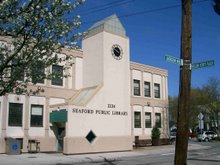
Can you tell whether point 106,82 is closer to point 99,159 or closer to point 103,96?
point 103,96

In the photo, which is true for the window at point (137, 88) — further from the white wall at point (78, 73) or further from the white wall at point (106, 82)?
the white wall at point (78, 73)


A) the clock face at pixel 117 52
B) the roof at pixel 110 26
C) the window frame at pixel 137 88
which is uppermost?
the roof at pixel 110 26

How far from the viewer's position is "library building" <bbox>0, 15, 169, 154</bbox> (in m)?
27.4

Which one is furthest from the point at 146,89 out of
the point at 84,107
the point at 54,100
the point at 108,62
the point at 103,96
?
the point at 84,107

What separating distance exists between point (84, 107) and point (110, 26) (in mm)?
8904

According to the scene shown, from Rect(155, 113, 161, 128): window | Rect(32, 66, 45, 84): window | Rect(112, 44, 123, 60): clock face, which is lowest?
Rect(155, 113, 161, 128): window

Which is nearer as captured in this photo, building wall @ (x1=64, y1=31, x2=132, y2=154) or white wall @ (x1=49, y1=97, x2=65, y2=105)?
building wall @ (x1=64, y1=31, x2=132, y2=154)

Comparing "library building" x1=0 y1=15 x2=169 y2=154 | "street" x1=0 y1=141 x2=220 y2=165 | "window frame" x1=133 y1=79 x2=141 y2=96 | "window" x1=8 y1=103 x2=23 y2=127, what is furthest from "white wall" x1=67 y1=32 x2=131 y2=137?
"window frame" x1=133 y1=79 x2=141 y2=96

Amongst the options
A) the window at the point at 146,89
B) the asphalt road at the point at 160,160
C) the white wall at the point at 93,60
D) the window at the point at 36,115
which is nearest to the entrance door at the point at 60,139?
the window at the point at 36,115

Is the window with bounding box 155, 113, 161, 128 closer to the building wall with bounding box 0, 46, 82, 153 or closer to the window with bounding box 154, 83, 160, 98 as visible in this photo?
the window with bounding box 154, 83, 160, 98

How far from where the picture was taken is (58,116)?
92.7 feet

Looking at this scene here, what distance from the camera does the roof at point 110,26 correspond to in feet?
105

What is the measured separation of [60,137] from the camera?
30062 mm

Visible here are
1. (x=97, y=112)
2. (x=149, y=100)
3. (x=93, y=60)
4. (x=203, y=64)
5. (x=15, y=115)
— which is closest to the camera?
(x=203, y=64)
